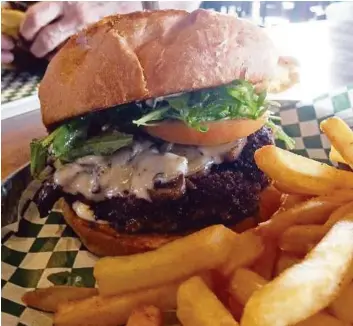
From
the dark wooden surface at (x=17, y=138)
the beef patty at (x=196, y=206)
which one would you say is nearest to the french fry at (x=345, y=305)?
the beef patty at (x=196, y=206)

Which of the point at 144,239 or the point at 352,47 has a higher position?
the point at 144,239

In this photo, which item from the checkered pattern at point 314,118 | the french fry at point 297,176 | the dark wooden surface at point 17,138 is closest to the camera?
the french fry at point 297,176

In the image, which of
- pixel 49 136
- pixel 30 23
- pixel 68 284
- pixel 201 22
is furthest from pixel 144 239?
pixel 30 23

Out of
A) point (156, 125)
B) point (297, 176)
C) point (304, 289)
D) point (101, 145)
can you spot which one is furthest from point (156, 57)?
point (304, 289)

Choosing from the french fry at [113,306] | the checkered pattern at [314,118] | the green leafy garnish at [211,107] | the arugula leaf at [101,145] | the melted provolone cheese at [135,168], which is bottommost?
the checkered pattern at [314,118]

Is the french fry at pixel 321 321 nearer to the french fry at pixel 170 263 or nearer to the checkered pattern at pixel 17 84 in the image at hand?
the french fry at pixel 170 263

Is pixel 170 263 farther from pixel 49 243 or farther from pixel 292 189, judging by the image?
pixel 49 243

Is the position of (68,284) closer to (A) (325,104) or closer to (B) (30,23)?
(A) (325,104)

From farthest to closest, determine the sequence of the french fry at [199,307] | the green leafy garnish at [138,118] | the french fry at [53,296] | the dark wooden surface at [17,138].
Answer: the dark wooden surface at [17,138] < the green leafy garnish at [138,118] < the french fry at [53,296] < the french fry at [199,307]
